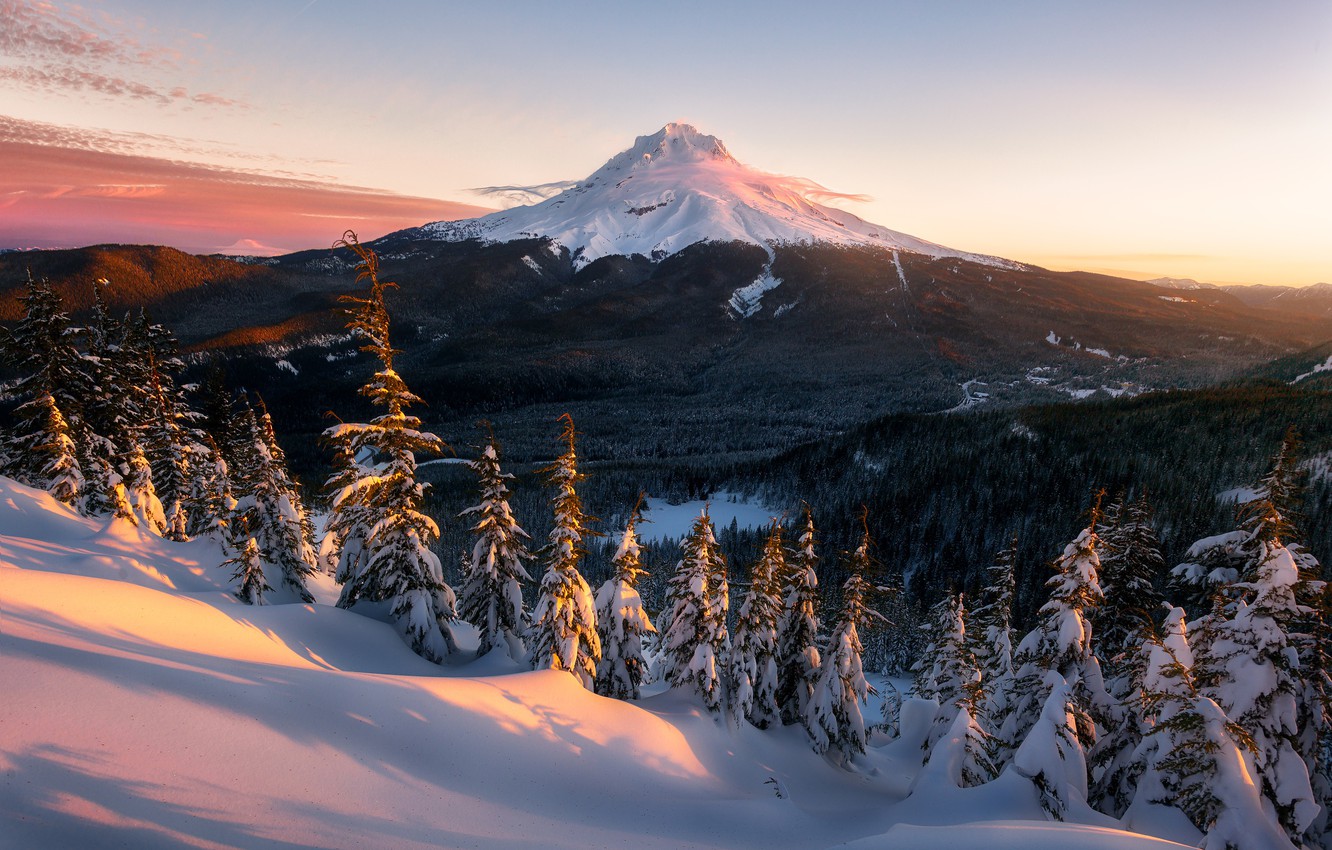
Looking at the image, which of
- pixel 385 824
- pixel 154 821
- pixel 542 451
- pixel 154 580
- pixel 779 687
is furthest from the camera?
pixel 542 451

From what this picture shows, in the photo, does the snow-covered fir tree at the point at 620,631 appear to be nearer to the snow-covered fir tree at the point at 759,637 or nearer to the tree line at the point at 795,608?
the tree line at the point at 795,608

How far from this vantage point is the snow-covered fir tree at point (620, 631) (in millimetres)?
19844

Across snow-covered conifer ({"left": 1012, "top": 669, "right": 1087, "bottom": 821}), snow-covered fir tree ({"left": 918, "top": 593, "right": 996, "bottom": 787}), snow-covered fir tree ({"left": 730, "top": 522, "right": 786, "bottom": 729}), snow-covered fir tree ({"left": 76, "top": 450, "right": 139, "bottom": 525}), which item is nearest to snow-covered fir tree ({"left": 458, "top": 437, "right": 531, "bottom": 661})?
snow-covered fir tree ({"left": 730, "top": 522, "right": 786, "bottom": 729})

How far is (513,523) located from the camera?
20172mm

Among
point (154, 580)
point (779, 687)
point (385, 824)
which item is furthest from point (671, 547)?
point (385, 824)

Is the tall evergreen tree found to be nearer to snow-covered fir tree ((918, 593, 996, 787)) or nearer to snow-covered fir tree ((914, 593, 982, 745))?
snow-covered fir tree ((918, 593, 996, 787))

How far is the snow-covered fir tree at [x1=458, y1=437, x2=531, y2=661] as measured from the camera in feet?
65.1

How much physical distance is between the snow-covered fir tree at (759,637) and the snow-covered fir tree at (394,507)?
33.7 ft

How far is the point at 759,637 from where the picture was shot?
2120 cm

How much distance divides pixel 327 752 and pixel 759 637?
14150mm

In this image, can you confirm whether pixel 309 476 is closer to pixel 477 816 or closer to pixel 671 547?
pixel 671 547

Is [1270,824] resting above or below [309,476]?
above

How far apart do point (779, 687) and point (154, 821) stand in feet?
65.9

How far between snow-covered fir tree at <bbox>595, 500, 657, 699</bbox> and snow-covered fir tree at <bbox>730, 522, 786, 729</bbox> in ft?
11.0
